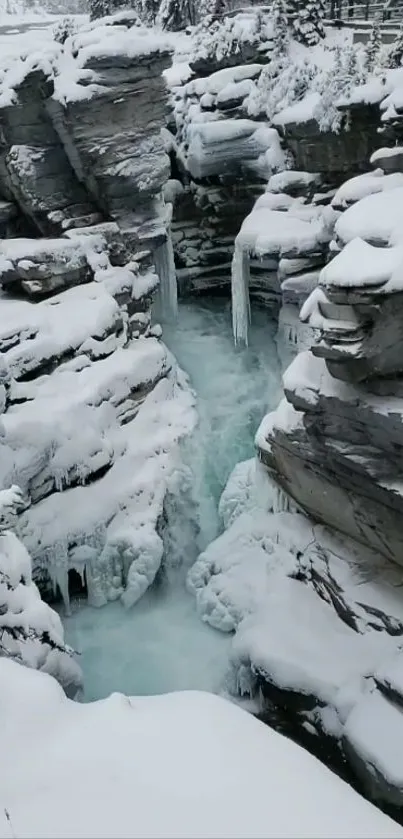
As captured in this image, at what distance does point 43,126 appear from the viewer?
51.8 feet

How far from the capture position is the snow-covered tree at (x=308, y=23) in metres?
20.8

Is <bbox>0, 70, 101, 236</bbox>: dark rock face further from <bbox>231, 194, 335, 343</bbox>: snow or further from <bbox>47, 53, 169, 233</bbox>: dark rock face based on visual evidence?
<bbox>231, 194, 335, 343</bbox>: snow

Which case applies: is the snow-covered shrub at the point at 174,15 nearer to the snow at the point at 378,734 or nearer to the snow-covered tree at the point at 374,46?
the snow-covered tree at the point at 374,46

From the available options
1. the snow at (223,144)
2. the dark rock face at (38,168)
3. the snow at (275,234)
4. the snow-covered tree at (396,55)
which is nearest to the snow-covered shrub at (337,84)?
the snow-covered tree at (396,55)

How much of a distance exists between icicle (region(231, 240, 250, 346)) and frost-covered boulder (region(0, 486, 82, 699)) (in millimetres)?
9731

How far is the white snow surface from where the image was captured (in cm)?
311

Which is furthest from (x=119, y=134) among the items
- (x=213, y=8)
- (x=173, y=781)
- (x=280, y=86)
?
(x=173, y=781)

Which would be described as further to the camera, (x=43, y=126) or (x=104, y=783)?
(x=43, y=126)

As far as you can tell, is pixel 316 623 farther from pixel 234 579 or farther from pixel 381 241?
pixel 381 241

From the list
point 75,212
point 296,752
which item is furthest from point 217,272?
point 296,752

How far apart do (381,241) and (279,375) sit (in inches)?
301

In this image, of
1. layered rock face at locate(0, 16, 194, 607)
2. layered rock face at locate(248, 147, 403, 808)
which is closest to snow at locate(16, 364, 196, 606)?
layered rock face at locate(0, 16, 194, 607)

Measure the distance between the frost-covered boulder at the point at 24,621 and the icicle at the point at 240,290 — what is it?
9.73 metres

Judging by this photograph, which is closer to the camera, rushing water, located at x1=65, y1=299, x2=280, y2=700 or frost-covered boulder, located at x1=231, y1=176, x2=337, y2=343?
rushing water, located at x1=65, y1=299, x2=280, y2=700
